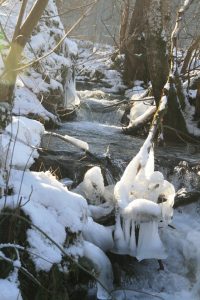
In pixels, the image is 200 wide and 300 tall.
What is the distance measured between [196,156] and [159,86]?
1.85m

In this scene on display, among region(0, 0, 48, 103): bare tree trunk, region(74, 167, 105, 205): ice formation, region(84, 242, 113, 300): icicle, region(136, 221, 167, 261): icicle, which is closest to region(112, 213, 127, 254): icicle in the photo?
region(136, 221, 167, 261): icicle

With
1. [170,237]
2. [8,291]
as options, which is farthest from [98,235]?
[8,291]

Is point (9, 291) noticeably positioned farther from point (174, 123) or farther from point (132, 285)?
point (174, 123)

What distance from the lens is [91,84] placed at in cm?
1744

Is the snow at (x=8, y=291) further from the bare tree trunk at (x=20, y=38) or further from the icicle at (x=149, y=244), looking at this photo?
the icicle at (x=149, y=244)

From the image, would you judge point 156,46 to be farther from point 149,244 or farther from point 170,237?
point 149,244

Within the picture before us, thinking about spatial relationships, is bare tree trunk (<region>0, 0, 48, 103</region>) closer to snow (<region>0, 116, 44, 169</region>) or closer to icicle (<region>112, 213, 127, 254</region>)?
snow (<region>0, 116, 44, 169</region>)

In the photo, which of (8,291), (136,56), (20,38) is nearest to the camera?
(8,291)

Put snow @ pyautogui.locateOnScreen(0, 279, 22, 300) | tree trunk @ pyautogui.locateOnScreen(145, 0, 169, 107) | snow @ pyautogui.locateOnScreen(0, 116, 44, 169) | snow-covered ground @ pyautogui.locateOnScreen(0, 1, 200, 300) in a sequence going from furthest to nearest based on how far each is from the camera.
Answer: tree trunk @ pyautogui.locateOnScreen(145, 0, 169, 107) → snow @ pyautogui.locateOnScreen(0, 116, 44, 169) → snow-covered ground @ pyautogui.locateOnScreen(0, 1, 200, 300) → snow @ pyautogui.locateOnScreen(0, 279, 22, 300)

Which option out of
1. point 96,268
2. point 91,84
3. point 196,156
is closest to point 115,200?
point 96,268

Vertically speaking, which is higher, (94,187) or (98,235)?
→ (94,187)

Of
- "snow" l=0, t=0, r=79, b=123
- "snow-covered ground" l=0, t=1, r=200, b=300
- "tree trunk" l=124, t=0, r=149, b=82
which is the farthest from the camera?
"tree trunk" l=124, t=0, r=149, b=82

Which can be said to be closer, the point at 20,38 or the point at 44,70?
the point at 20,38

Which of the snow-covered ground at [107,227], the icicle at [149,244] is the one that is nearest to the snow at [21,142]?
the snow-covered ground at [107,227]
